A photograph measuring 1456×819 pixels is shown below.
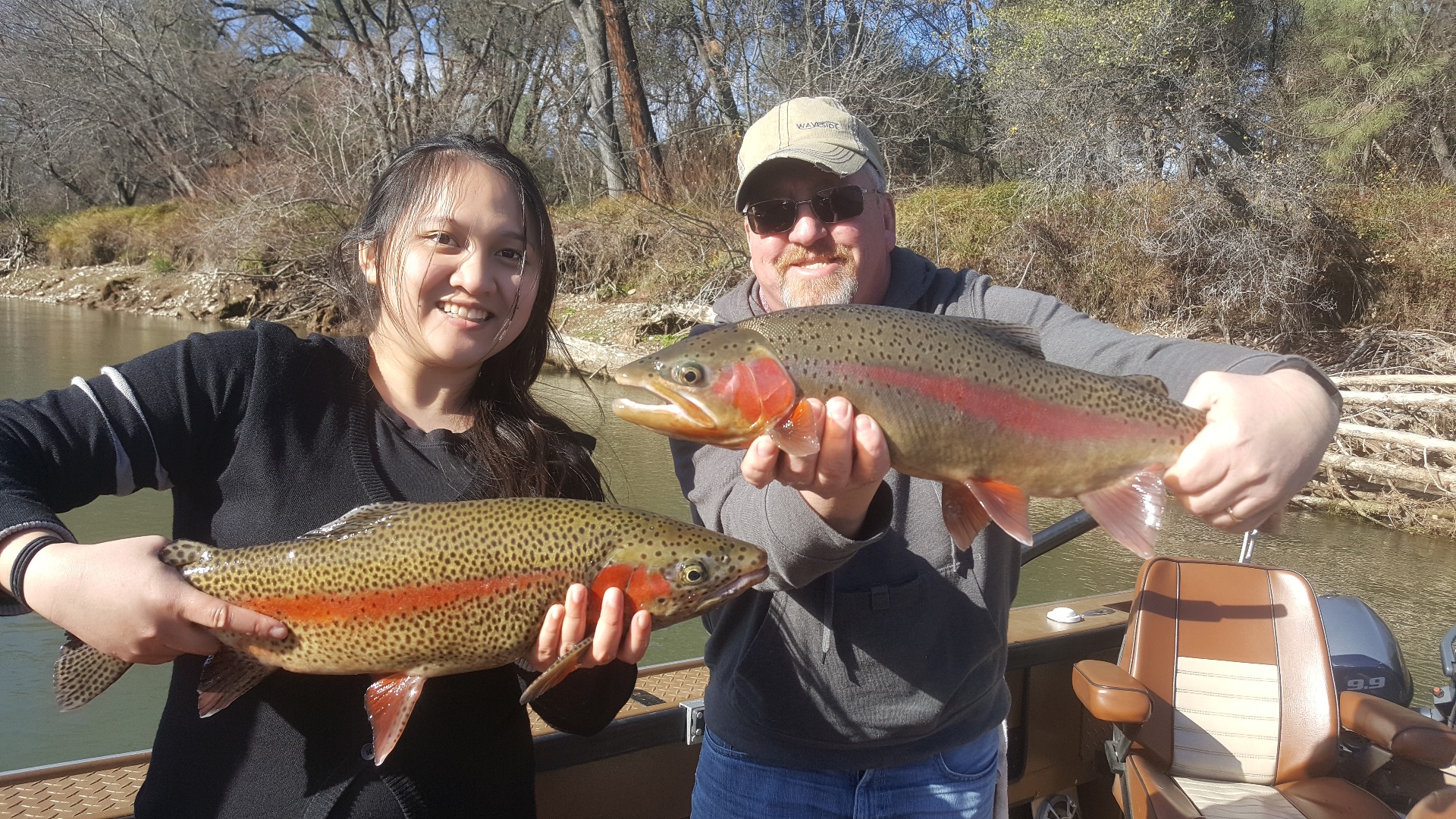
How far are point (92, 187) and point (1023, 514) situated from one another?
1561 inches

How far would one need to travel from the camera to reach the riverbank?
9.36 meters

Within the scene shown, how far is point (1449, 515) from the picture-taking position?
9.11 meters

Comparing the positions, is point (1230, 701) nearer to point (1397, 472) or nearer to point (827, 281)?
point (827, 281)

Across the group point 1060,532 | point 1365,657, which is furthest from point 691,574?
point 1365,657

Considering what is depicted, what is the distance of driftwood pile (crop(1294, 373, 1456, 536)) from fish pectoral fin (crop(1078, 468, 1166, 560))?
897cm

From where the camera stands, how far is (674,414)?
6.72 feet

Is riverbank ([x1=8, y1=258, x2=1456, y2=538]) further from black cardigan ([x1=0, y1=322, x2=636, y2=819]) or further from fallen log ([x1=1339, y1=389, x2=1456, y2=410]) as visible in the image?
black cardigan ([x1=0, y1=322, x2=636, y2=819])

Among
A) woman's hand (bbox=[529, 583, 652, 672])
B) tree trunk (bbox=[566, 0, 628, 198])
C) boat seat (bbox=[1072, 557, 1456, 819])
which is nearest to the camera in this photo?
woman's hand (bbox=[529, 583, 652, 672])

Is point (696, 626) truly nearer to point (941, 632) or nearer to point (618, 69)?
point (941, 632)

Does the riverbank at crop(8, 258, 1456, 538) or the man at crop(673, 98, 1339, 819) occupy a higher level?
the man at crop(673, 98, 1339, 819)

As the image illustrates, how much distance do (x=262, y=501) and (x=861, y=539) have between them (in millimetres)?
1390

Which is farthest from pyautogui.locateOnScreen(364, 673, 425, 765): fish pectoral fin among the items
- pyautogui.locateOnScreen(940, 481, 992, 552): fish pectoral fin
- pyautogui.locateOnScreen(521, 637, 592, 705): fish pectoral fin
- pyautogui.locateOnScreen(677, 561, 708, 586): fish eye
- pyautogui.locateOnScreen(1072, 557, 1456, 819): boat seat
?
pyautogui.locateOnScreen(1072, 557, 1456, 819): boat seat

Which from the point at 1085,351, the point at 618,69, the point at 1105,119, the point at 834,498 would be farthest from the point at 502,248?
the point at 618,69

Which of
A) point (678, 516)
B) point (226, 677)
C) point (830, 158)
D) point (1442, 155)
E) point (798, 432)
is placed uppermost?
point (1442, 155)
